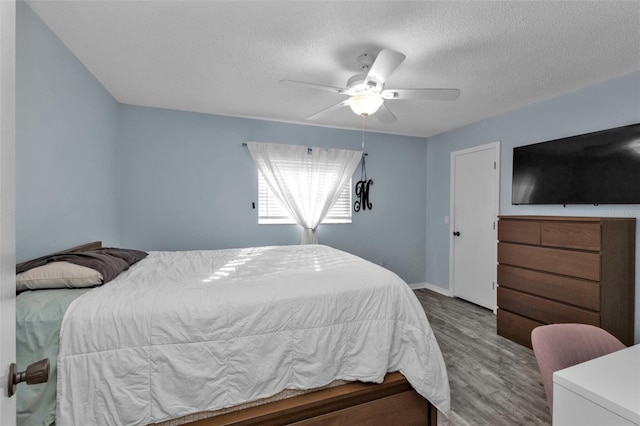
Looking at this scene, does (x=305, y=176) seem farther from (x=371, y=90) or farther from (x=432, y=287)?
(x=432, y=287)

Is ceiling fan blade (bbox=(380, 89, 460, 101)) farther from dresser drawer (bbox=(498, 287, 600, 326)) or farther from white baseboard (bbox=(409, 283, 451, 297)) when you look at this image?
white baseboard (bbox=(409, 283, 451, 297))

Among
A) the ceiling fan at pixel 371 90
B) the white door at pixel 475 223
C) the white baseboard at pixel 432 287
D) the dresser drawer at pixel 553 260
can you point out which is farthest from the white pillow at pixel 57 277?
the white baseboard at pixel 432 287

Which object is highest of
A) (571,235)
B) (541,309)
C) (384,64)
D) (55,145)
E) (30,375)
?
(384,64)

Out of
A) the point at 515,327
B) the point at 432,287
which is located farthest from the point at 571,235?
the point at 432,287

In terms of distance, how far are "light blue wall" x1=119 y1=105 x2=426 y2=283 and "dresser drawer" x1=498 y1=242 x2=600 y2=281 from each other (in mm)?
1764

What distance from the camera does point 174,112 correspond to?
3.39 metres

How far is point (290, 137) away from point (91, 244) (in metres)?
2.47

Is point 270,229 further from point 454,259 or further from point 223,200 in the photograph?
point 454,259

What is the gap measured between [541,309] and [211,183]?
3.69m

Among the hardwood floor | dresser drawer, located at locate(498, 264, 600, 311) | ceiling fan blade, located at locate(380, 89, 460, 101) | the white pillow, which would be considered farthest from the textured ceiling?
the hardwood floor

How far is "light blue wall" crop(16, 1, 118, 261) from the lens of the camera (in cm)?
165

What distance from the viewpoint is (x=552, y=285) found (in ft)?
8.35

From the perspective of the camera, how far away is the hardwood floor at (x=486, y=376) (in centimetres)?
186

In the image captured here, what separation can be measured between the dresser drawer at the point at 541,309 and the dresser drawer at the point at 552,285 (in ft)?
0.15
